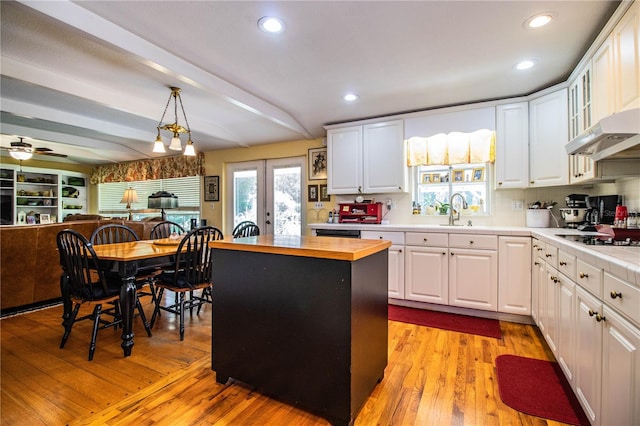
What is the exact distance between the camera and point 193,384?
195 cm

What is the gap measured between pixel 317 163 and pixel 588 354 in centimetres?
383

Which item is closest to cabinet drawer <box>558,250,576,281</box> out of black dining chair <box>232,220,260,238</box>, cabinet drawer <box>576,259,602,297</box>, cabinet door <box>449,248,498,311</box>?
cabinet drawer <box>576,259,602,297</box>

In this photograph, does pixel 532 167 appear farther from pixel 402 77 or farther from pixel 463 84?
pixel 402 77

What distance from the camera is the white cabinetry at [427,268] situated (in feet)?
10.5

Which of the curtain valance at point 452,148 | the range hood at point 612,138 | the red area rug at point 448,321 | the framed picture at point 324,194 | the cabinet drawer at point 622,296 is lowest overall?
the red area rug at point 448,321

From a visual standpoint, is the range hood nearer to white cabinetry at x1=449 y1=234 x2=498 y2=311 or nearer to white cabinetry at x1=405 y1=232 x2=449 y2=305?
white cabinetry at x1=449 y1=234 x2=498 y2=311

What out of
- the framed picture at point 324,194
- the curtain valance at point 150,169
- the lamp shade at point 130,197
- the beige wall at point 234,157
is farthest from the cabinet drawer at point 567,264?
the lamp shade at point 130,197

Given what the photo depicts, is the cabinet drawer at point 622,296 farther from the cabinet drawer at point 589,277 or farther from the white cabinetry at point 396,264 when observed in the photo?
the white cabinetry at point 396,264

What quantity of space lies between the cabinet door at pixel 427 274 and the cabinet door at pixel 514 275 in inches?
19.6

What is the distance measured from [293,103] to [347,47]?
1324mm

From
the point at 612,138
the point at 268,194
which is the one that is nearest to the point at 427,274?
the point at 612,138

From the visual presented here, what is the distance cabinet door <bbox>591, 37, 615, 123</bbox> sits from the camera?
1.98 metres

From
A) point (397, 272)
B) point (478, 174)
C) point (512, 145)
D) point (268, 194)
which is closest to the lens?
point (512, 145)

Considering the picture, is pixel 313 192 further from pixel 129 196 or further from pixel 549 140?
pixel 129 196
